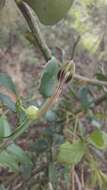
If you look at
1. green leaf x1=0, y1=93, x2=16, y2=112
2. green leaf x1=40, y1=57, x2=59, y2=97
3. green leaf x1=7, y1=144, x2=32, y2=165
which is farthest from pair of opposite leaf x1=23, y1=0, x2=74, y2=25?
green leaf x1=7, y1=144, x2=32, y2=165

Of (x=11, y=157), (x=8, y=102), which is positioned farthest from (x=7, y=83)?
(x=11, y=157)

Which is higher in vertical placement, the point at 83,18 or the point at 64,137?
the point at 64,137

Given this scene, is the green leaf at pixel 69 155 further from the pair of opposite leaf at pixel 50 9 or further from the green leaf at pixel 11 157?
the pair of opposite leaf at pixel 50 9

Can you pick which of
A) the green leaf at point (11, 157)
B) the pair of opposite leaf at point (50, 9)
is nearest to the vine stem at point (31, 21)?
the pair of opposite leaf at point (50, 9)

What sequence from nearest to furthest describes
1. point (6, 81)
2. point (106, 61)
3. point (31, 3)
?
1. point (31, 3)
2. point (6, 81)
3. point (106, 61)

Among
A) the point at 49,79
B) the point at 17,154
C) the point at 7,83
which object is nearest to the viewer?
the point at 49,79

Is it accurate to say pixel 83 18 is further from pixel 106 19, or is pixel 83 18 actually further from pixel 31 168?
pixel 31 168

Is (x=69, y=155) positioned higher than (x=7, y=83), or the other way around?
(x=7, y=83)

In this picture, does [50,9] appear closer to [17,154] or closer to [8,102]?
[8,102]

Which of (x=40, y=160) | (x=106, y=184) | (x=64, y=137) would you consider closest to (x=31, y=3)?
(x=106, y=184)
